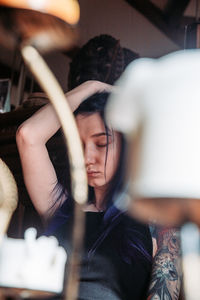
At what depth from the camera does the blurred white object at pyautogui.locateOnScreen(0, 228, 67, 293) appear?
0.87 metres

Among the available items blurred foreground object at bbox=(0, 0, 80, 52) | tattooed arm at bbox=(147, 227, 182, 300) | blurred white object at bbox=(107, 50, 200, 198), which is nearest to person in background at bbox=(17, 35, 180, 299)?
tattooed arm at bbox=(147, 227, 182, 300)

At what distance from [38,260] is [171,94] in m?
0.43

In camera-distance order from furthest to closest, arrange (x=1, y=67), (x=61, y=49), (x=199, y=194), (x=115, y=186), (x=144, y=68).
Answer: (x=1, y=67)
(x=61, y=49)
(x=115, y=186)
(x=144, y=68)
(x=199, y=194)

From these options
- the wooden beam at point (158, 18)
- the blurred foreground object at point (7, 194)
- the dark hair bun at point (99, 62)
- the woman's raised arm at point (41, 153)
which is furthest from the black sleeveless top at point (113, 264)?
the wooden beam at point (158, 18)

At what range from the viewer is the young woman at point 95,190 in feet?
6.32

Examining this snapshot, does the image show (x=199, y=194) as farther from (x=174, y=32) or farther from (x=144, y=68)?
(x=174, y=32)

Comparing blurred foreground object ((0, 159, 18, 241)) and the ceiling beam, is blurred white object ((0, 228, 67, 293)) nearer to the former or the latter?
blurred foreground object ((0, 159, 18, 241))

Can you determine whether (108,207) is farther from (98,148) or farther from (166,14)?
(166,14)

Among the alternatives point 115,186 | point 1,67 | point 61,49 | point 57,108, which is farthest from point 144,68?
point 1,67

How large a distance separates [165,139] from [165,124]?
0.07ft

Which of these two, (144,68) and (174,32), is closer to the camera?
(144,68)

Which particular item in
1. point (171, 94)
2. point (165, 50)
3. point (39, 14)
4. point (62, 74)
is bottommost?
point (171, 94)

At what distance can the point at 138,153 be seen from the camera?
2.00ft

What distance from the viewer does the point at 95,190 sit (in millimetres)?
2248
